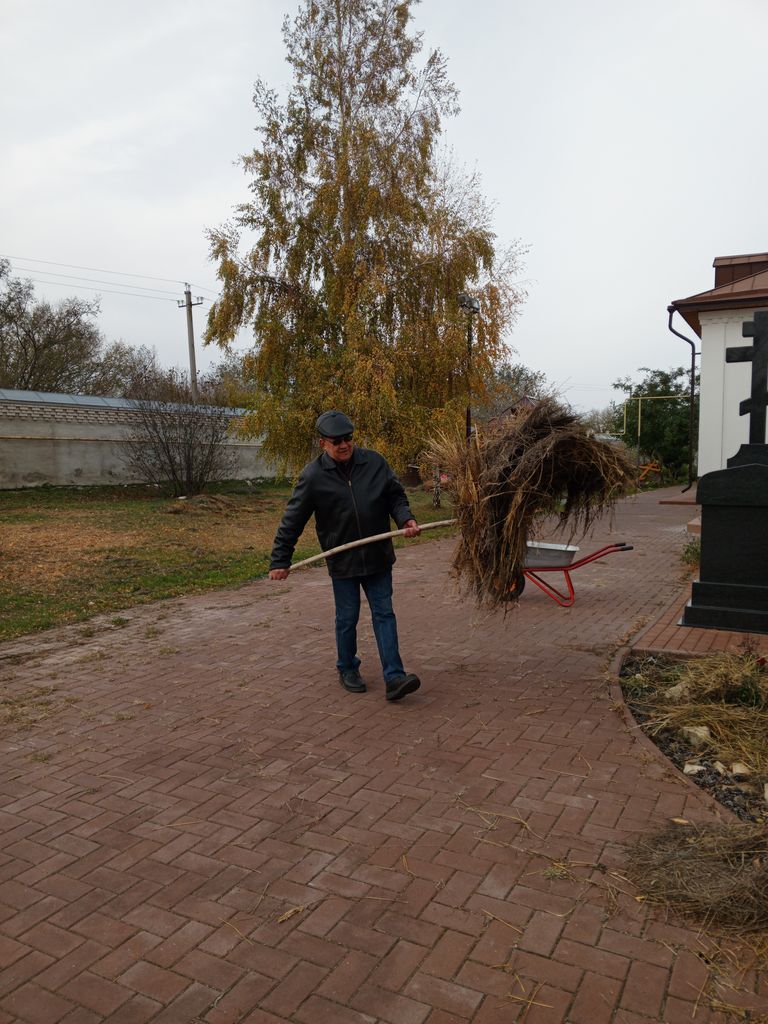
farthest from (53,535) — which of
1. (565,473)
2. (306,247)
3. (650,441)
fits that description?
(650,441)

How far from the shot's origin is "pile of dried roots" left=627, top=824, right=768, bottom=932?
8.73 feet

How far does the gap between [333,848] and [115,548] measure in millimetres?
10204

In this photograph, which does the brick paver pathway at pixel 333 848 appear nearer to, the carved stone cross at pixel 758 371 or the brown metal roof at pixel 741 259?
the carved stone cross at pixel 758 371

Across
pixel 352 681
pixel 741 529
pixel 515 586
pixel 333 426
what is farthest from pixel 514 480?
pixel 741 529

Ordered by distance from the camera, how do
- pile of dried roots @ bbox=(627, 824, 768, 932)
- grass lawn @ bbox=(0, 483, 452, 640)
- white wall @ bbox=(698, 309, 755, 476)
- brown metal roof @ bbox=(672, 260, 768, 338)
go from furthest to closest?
1. white wall @ bbox=(698, 309, 755, 476)
2. brown metal roof @ bbox=(672, 260, 768, 338)
3. grass lawn @ bbox=(0, 483, 452, 640)
4. pile of dried roots @ bbox=(627, 824, 768, 932)

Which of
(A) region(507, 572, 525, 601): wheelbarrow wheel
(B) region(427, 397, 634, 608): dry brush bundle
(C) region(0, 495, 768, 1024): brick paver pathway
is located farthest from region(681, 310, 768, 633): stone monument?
(A) region(507, 572, 525, 601): wheelbarrow wheel

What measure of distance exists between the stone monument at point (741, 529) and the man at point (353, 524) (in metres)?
2.90

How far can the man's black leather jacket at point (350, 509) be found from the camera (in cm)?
518

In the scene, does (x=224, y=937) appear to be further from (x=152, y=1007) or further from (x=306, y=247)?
(x=306, y=247)

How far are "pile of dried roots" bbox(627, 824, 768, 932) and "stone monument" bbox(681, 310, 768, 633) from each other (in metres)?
3.55

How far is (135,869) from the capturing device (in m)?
3.11

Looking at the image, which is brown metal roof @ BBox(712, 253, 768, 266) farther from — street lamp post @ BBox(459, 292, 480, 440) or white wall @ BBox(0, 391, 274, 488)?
white wall @ BBox(0, 391, 274, 488)

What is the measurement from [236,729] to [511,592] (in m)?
2.02

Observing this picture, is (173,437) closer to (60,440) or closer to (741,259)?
(60,440)
